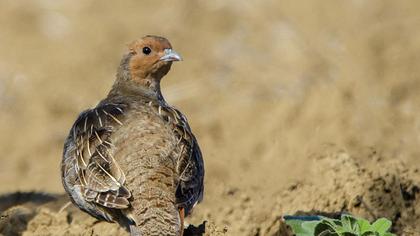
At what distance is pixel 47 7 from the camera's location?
498 inches

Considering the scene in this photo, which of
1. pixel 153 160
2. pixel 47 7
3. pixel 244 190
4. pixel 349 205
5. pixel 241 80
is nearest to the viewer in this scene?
pixel 153 160

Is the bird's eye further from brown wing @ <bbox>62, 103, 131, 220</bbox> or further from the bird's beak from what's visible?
brown wing @ <bbox>62, 103, 131, 220</bbox>

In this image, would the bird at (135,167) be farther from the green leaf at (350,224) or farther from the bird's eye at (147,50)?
the green leaf at (350,224)

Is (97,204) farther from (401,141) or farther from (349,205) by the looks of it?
(401,141)

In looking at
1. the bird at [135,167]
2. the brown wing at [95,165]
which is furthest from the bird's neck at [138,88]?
the brown wing at [95,165]

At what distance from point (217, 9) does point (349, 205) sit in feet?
16.2

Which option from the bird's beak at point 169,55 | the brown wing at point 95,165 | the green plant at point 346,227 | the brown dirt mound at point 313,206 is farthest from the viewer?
the bird's beak at point 169,55

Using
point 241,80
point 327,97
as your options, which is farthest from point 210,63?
point 327,97

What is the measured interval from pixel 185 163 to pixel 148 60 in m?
1.68

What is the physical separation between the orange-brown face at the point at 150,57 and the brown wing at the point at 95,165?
793 millimetres

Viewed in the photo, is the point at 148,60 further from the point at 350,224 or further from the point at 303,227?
the point at 350,224

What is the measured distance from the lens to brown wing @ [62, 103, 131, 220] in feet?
22.8

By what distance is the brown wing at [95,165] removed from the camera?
22.8 ft

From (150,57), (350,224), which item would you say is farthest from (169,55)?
(350,224)
